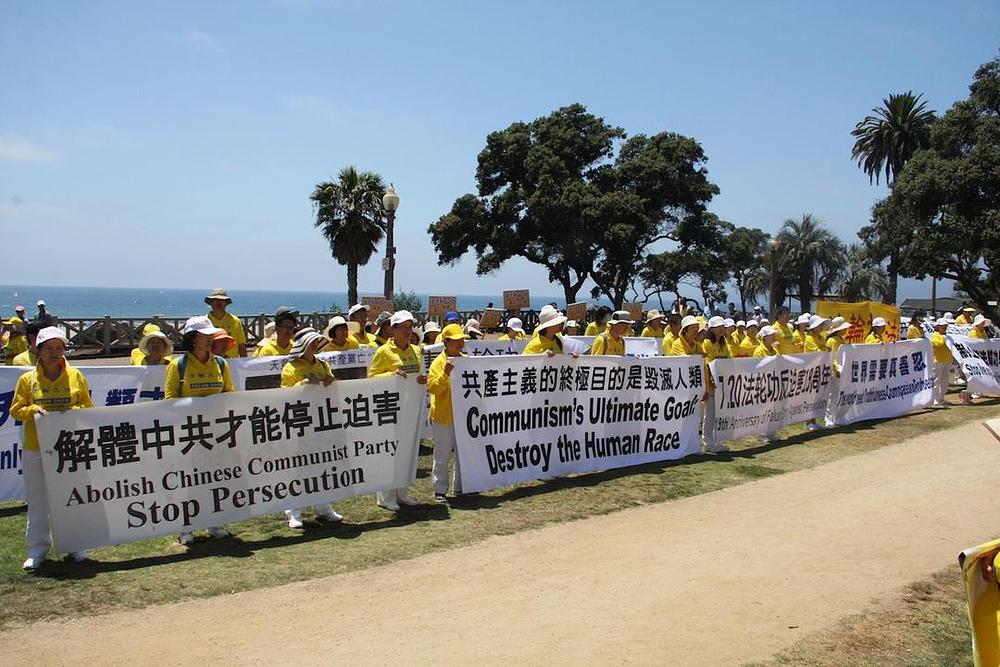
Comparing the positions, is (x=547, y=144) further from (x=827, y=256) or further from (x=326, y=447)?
(x=326, y=447)

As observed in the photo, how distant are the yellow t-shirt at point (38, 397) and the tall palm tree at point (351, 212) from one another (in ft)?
88.7

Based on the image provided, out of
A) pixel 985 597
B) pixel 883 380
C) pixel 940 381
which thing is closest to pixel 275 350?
pixel 985 597

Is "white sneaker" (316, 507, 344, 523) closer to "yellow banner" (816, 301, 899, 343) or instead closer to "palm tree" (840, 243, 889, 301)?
"yellow banner" (816, 301, 899, 343)

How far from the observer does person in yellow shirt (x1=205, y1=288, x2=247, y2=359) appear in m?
10.1

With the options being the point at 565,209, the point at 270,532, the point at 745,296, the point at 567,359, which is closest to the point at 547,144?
the point at 565,209

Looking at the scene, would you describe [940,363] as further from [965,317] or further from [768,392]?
[768,392]

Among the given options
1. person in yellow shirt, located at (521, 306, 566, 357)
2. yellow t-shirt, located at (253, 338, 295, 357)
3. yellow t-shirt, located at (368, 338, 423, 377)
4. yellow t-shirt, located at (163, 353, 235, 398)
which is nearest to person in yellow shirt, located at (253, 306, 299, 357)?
yellow t-shirt, located at (253, 338, 295, 357)

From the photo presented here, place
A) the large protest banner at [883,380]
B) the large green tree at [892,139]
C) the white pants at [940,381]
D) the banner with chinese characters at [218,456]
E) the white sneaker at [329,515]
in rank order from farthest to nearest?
the large green tree at [892,139]
the white pants at [940,381]
the large protest banner at [883,380]
the white sneaker at [329,515]
the banner with chinese characters at [218,456]

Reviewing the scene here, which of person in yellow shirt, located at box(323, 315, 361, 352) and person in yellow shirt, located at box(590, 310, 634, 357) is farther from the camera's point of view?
person in yellow shirt, located at box(590, 310, 634, 357)

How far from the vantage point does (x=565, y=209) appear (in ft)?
134

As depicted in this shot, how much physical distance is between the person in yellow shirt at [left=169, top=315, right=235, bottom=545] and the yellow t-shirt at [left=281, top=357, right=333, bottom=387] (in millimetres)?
731

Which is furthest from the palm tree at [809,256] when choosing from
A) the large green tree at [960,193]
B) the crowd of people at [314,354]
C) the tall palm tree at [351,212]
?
the crowd of people at [314,354]

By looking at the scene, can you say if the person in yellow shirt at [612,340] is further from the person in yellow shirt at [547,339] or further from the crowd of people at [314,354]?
the person in yellow shirt at [547,339]

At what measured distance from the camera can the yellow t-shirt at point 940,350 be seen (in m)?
17.4
